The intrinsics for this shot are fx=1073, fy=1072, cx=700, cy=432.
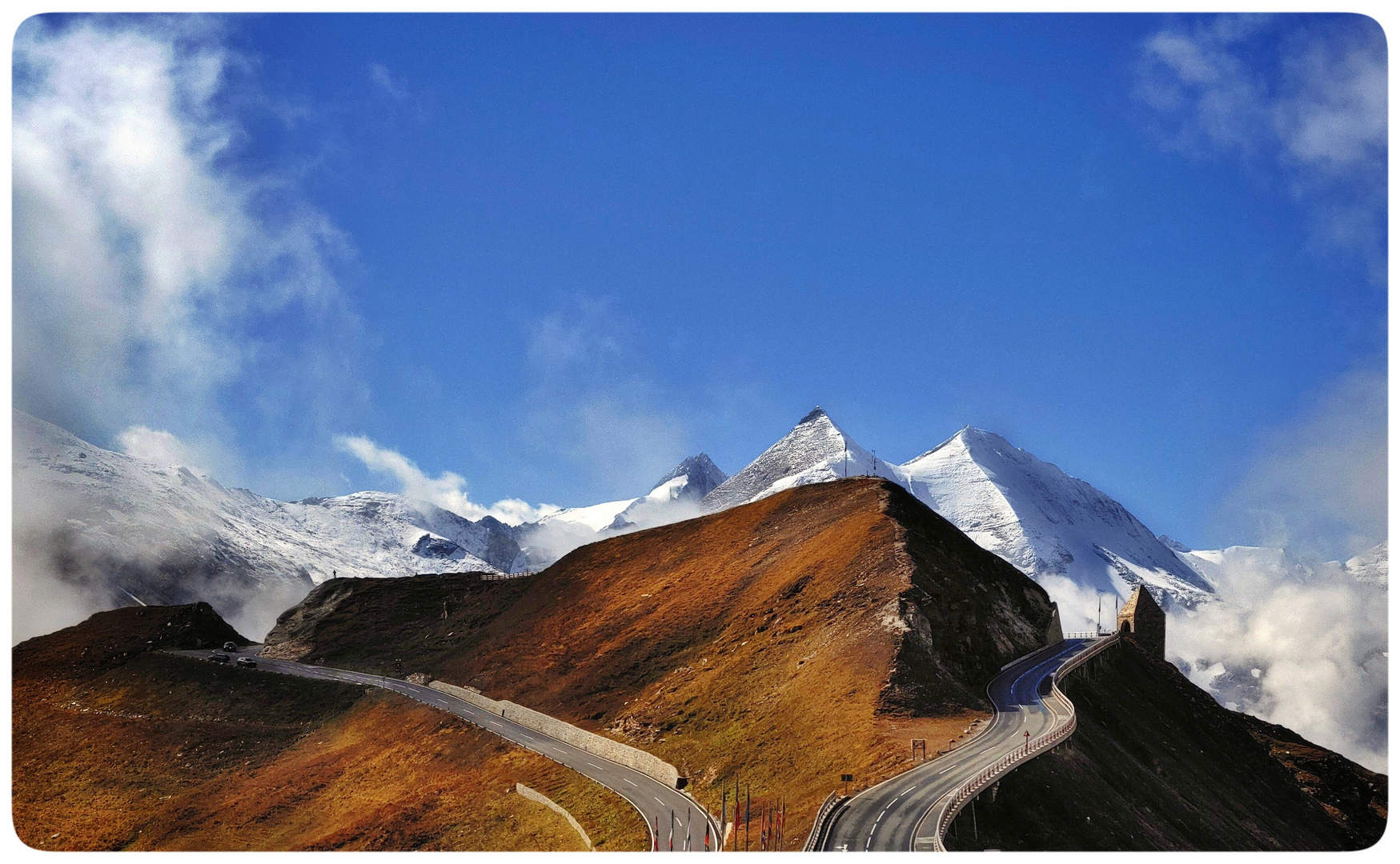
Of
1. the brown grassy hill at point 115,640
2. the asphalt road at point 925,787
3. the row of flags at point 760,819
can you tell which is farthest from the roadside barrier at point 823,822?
the brown grassy hill at point 115,640

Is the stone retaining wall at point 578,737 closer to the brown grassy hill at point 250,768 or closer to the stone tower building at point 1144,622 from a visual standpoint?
the brown grassy hill at point 250,768

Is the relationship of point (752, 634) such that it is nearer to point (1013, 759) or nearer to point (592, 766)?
point (592, 766)

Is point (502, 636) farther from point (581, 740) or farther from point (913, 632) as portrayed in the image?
point (913, 632)

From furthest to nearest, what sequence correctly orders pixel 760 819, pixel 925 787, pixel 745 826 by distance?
pixel 760 819 < pixel 925 787 < pixel 745 826

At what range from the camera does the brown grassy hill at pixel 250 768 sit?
7712 cm

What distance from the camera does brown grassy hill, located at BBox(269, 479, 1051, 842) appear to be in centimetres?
7669

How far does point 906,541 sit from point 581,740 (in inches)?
1483

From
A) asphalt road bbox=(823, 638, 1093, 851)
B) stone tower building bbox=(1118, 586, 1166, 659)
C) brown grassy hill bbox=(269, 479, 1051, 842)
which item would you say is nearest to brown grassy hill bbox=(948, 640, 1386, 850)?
asphalt road bbox=(823, 638, 1093, 851)

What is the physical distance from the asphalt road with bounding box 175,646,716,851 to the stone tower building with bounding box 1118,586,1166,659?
80.3 metres

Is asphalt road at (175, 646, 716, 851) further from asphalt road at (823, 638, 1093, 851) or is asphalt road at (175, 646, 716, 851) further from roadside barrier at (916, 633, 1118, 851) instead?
roadside barrier at (916, 633, 1118, 851)

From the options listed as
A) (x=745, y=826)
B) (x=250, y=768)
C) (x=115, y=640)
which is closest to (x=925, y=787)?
(x=745, y=826)

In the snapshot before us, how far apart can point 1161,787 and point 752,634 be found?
119 ft

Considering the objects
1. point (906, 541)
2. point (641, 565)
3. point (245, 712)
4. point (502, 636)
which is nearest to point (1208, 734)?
point (906, 541)

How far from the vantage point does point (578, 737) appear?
90875 millimetres
